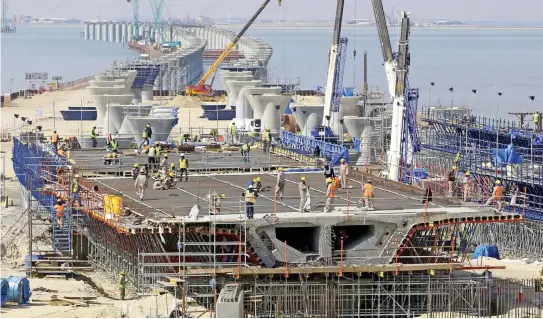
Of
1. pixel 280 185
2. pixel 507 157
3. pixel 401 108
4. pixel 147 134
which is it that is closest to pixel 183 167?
pixel 280 185

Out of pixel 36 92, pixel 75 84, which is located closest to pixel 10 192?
pixel 36 92

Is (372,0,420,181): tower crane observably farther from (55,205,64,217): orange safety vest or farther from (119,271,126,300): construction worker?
(119,271,126,300): construction worker

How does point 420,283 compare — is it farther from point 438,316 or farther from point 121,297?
point 121,297

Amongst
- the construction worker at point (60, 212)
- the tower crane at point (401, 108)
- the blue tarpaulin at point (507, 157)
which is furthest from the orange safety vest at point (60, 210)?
the blue tarpaulin at point (507, 157)

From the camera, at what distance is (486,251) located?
5781 cm

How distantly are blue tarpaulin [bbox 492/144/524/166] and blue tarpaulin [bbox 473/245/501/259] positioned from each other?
675 cm

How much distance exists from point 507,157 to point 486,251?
8302mm

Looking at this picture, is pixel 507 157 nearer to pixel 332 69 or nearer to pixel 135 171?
pixel 135 171

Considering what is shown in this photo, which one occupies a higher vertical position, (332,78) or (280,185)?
(332,78)

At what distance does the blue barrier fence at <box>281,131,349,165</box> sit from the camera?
67269 millimetres

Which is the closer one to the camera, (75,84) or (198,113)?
(198,113)

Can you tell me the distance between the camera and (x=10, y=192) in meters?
76.8

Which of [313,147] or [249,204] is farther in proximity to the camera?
[313,147]

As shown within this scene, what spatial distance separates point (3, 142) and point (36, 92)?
55.8 metres
